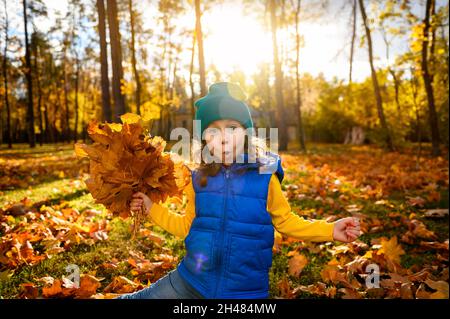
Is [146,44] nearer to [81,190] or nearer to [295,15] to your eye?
[295,15]

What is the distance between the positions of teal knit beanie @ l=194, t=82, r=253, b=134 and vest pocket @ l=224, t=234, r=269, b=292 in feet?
2.51

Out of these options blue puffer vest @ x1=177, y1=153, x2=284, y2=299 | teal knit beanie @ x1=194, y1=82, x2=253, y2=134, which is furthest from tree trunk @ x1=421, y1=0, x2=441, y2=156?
blue puffer vest @ x1=177, y1=153, x2=284, y2=299

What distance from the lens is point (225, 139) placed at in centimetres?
234

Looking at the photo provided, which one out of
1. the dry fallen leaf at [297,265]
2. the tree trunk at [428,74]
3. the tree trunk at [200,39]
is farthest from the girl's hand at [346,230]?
the tree trunk at [428,74]

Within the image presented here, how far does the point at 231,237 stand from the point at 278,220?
0.39 metres

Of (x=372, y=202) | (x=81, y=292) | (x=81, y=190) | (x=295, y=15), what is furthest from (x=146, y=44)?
(x=81, y=292)

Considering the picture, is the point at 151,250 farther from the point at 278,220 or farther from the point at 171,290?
the point at 278,220

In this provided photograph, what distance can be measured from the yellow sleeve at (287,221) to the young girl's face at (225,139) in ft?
0.99

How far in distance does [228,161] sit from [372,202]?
15.9 ft

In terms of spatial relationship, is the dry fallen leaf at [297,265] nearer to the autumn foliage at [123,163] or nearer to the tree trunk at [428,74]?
the autumn foliage at [123,163]

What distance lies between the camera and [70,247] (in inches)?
154

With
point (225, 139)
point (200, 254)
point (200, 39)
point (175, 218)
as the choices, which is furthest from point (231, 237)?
point (200, 39)

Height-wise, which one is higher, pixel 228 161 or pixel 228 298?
pixel 228 161

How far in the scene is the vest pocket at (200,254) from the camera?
2.15 metres
